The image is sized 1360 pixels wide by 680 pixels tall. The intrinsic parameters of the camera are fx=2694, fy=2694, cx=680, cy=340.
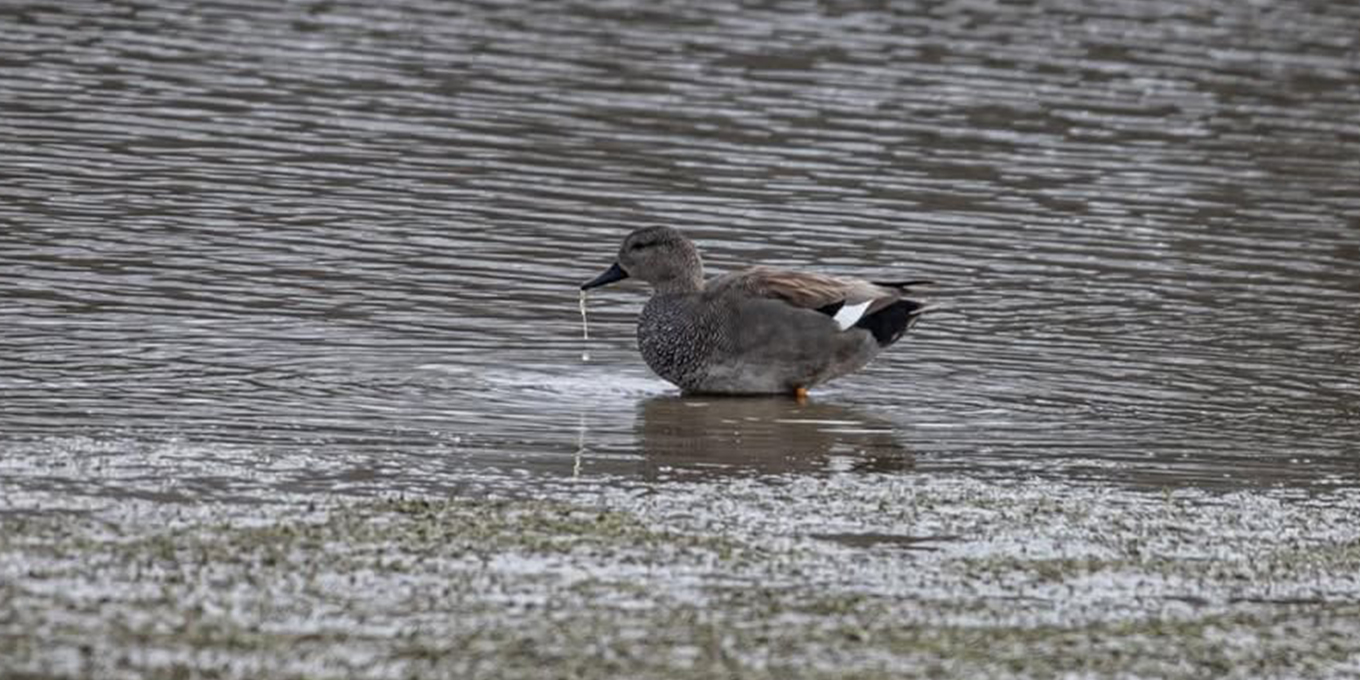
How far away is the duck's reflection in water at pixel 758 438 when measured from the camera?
10.7m

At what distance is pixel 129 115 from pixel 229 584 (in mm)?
11910

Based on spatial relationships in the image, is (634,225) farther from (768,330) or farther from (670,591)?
(670,591)

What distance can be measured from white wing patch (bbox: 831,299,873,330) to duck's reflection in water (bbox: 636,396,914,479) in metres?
0.39

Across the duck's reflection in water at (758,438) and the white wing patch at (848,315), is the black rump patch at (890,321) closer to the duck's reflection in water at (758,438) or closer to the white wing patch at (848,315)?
the white wing patch at (848,315)

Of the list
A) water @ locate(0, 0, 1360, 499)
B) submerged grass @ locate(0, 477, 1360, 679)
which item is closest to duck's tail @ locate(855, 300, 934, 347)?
water @ locate(0, 0, 1360, 499)

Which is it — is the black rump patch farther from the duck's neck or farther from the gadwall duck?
the duck's neck

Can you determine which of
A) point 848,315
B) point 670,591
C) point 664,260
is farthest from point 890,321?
point 670,591

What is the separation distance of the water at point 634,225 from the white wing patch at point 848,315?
1.24ft

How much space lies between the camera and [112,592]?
25.1 feet

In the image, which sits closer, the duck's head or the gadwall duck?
the gadwall duck

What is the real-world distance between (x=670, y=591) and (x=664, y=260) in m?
5.11

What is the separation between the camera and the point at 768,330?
12.6 metres

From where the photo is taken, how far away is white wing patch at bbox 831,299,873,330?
12.6 m

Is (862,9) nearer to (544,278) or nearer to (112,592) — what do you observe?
(544,278)
